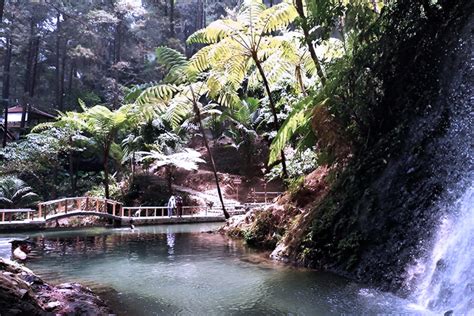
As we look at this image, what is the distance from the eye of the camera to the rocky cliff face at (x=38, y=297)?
3.86m

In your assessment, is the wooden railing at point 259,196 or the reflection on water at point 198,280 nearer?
the reflection on water at point 198,280

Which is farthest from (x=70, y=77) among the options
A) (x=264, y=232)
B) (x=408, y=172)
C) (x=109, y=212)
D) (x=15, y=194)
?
(x=408, y=172)

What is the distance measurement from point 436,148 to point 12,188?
1505 centimetres

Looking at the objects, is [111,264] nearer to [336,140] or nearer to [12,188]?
[336,140]

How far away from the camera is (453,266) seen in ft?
14.4

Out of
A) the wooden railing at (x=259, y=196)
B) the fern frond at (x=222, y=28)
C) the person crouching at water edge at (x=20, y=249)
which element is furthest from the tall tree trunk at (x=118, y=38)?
the person crouching at water edge at (x=20, y=249)

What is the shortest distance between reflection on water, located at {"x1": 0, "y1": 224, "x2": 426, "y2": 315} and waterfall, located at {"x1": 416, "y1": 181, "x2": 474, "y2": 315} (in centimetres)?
31

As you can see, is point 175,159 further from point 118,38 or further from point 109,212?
point 118,38

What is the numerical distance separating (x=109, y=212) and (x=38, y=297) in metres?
12.5

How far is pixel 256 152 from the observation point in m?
22.1

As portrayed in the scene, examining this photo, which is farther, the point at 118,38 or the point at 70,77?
the point at 118,38

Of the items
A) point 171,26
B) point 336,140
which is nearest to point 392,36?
point 336,140

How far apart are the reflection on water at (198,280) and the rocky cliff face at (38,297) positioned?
0.41m

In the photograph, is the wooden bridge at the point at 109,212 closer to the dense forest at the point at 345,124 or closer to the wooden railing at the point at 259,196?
the dense forest at the point at 345,124
